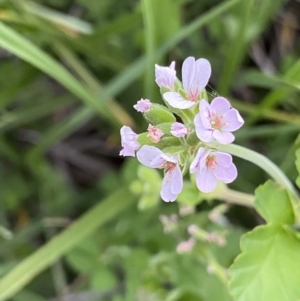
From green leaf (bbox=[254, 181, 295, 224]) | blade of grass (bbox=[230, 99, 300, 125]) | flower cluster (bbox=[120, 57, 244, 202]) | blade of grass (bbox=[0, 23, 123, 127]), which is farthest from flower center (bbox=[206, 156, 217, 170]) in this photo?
blade of grass (bbox=[230, 99, 300, 125])

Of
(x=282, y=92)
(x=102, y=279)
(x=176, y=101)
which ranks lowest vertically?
(x=176, y=101)

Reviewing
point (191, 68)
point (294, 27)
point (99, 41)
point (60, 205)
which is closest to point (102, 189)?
point (60, 205)

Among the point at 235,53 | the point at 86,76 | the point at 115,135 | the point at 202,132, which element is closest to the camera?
the point at 202,132

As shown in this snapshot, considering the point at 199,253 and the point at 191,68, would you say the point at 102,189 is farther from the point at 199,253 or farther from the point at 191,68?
the point at 191,68

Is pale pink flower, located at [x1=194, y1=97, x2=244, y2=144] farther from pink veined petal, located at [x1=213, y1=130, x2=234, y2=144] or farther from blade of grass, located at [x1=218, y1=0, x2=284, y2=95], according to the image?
blade of grass, located at [x1=218, y1=0, x2=284, y2=95]

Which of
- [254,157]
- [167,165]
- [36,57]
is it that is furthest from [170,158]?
[36,57]

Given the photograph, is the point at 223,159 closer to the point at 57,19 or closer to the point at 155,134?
the point at 155,134
